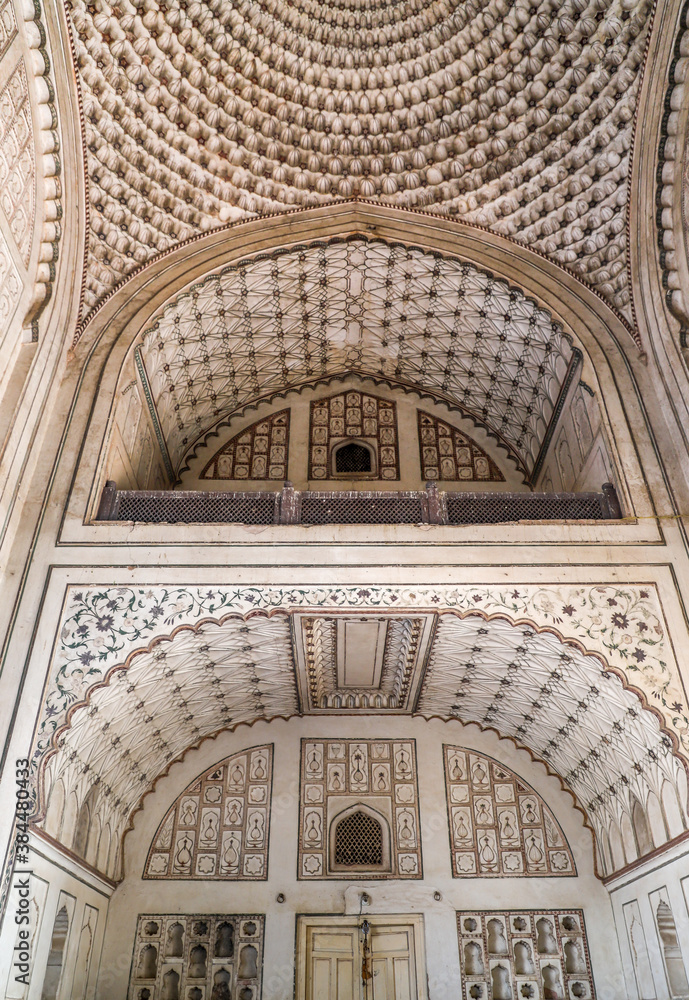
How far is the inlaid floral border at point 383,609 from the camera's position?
17.8 feet

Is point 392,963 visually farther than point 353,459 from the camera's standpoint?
No

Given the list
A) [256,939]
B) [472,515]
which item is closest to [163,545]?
[472,515]

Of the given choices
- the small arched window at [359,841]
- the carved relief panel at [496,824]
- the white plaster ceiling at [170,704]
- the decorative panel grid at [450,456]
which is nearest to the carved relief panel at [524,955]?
the carved relief panel at [496,824]

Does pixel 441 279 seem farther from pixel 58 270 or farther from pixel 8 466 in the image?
pixel 8 466

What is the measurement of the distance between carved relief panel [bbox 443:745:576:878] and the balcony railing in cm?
323

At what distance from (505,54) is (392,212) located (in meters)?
1.72

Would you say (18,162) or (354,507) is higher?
(18,162)

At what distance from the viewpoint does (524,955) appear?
726 centimetres

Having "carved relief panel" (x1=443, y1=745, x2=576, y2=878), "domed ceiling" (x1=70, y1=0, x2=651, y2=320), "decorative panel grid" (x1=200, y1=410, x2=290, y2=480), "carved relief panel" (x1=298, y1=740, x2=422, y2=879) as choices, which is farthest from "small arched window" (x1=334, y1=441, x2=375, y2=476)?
"carved relief panel" (x1=443, y1=745, x2=576, y2=878)

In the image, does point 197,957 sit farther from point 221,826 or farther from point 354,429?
point 354,429

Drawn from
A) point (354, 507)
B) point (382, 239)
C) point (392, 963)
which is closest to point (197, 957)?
point (392, 963)

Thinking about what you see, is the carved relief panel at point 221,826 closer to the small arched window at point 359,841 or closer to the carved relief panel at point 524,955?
the small arched window at point 359,841

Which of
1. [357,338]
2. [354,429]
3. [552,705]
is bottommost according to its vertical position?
[552,705]

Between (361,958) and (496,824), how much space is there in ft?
5.83
